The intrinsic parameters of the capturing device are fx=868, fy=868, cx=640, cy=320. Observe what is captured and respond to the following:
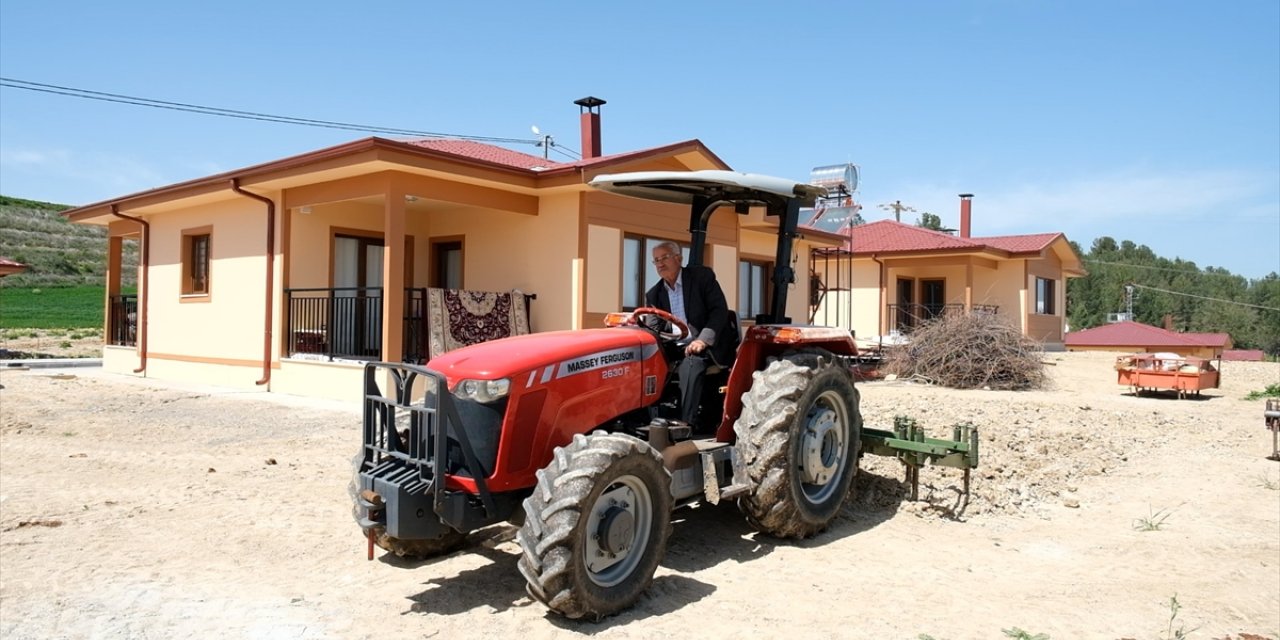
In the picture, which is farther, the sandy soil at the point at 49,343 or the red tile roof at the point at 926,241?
the red tile roof at the point at 926,241

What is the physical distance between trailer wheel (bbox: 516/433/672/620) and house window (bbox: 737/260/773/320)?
43.8 feet

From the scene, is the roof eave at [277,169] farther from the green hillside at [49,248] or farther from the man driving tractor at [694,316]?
the green hillside at [49,248]

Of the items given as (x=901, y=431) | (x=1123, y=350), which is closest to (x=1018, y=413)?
(x=901, y=431)

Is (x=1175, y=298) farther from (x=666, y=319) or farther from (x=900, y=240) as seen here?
(x=666, y=319)

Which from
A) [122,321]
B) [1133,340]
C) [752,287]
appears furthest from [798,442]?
[1133,340]

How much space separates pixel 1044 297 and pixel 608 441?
27561 mm

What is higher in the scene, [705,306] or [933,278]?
[933,278]

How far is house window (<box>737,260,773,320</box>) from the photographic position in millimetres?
17594

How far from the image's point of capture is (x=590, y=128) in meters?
15.2

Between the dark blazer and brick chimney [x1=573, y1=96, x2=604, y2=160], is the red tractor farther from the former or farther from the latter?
brick chimney [x1=573, y1=96, x2=604, y2=160]

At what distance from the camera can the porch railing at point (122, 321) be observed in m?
17.3

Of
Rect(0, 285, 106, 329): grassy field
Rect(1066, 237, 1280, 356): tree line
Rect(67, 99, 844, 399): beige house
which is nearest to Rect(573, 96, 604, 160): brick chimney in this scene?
Rect(67, 99, 844, 399): beige house

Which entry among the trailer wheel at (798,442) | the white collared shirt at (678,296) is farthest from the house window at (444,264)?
the trailer wheel at (798,442)

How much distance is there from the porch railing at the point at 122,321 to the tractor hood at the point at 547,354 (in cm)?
1580
